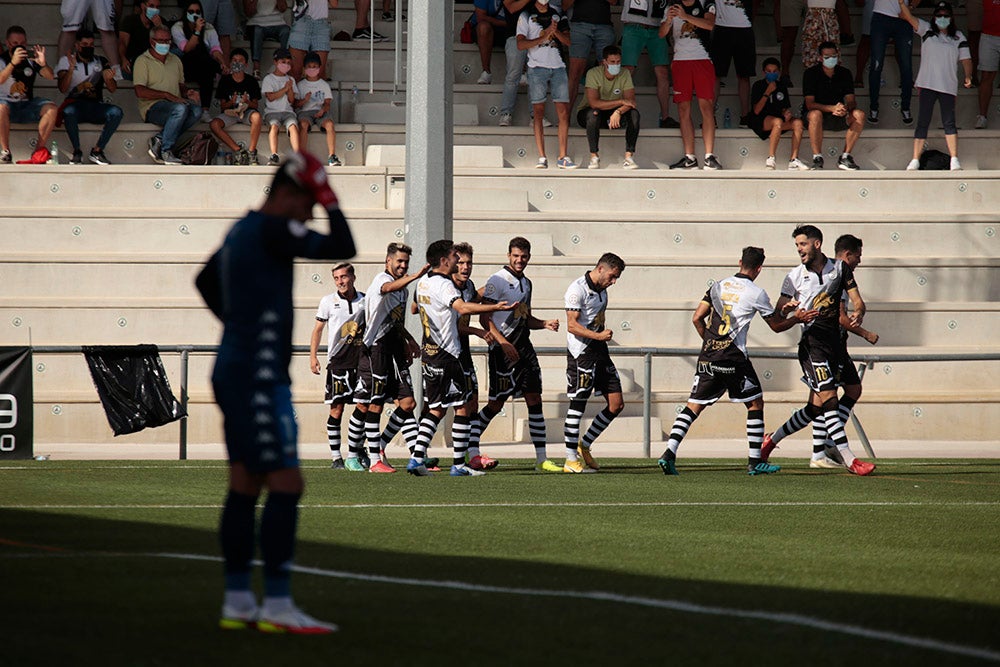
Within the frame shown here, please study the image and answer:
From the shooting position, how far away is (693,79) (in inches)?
907

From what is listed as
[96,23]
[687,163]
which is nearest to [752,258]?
[687,163]

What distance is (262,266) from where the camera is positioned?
5.53 meters

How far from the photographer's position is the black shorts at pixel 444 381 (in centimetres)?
1351

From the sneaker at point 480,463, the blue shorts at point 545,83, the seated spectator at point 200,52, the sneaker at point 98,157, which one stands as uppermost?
the seated spectator at point 200,52

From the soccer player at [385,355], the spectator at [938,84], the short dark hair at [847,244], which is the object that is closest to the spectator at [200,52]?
the soccer player at [385,355]

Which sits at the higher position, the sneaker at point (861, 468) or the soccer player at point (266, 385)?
the soccer player at point (266, 385)

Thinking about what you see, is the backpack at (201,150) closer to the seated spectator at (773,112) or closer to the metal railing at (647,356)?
the metal railing at (647,356)

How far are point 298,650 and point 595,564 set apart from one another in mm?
2819

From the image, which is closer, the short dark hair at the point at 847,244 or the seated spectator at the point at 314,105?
the short dark hair at the point at 847,244

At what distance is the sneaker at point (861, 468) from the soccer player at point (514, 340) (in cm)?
290

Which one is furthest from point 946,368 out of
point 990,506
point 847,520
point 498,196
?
point 847,520

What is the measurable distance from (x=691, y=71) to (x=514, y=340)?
10137mm

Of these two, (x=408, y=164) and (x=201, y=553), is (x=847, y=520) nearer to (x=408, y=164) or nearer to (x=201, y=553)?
(x=201, y=553)

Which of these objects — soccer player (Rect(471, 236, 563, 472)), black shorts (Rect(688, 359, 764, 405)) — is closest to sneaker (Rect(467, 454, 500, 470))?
soccer player (Rect(471, 236, 563, 472))
